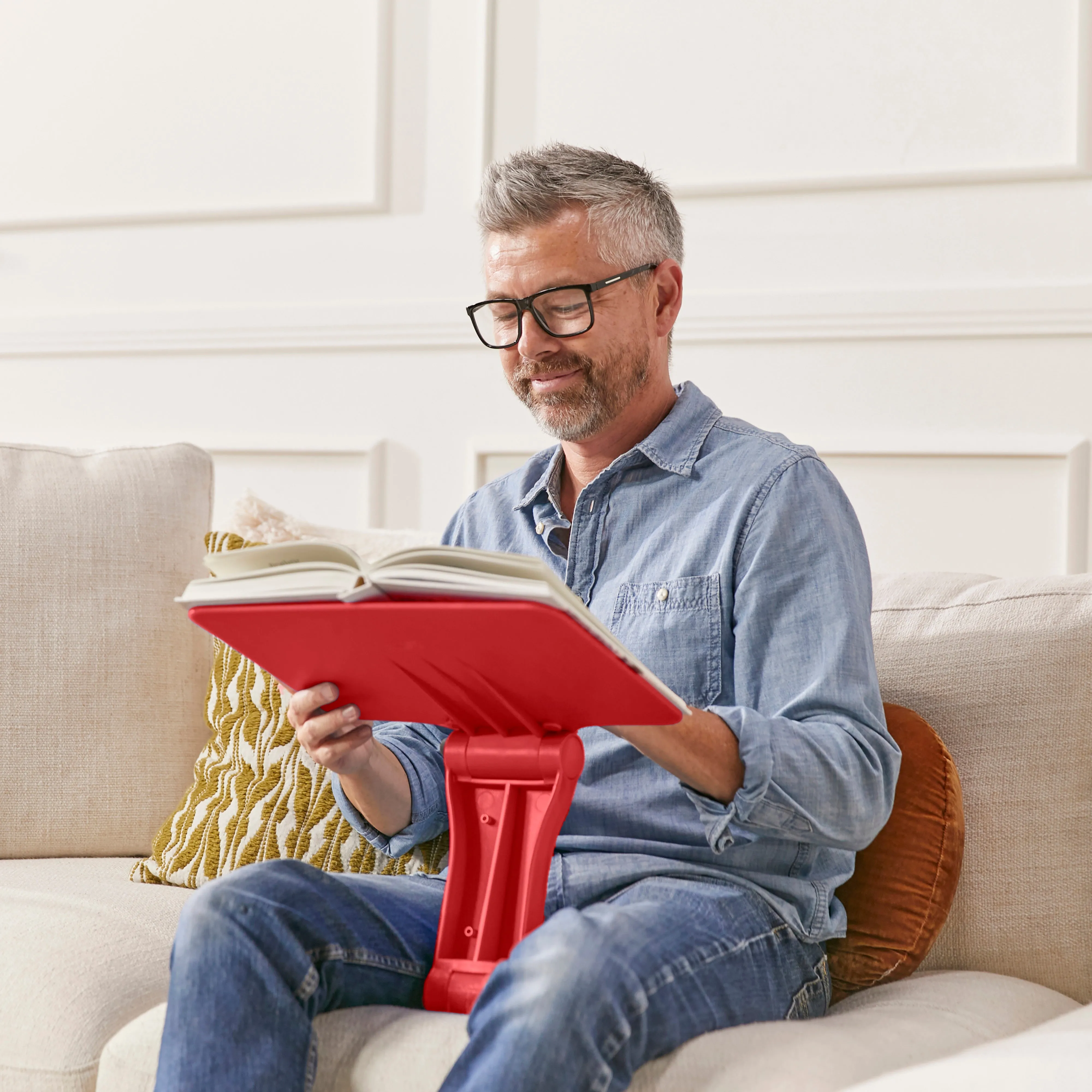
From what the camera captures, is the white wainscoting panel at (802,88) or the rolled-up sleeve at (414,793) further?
the white wainscoting panel at (802,88)

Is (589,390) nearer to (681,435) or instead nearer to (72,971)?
(681,435)

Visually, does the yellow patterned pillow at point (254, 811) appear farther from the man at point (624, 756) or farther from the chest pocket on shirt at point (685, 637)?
the chest pocket on shirt at point (685, 637)

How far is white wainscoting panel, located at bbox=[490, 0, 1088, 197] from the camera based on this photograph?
2.19 meters

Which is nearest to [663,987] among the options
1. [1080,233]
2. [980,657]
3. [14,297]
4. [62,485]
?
[980,657]

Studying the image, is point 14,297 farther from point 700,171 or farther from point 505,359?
point 505,359

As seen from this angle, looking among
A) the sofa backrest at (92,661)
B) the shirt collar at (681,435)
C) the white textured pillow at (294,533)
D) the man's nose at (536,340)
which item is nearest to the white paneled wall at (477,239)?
the white textured pillow at (294,533)

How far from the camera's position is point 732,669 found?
126cm

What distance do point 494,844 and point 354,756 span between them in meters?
0.18

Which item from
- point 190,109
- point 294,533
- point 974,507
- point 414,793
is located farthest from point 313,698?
point 190,109

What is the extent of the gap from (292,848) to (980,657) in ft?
2.67

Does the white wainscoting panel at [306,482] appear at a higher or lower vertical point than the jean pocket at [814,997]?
higher

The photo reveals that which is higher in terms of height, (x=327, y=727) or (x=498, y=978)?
(x=327, y=727)

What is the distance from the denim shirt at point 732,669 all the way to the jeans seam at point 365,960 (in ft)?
0.45

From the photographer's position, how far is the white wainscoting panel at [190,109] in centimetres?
262
